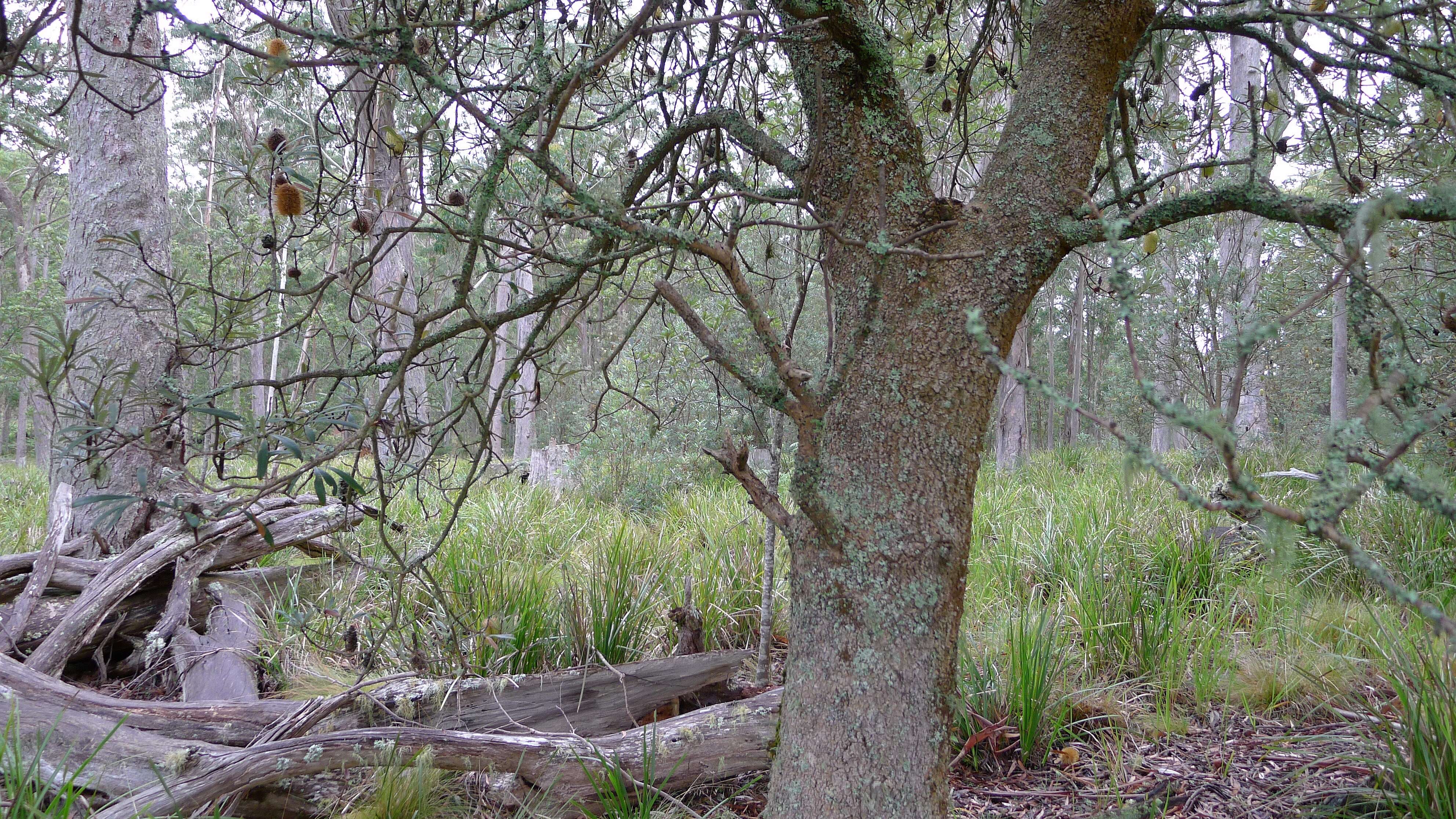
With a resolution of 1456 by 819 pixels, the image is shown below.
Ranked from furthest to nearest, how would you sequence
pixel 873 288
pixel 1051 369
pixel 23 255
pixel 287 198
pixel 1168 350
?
pixel 1051 369, pixel 23 255, pixel 1168 350, pixel 287 198, pixel 873 288

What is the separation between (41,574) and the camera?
142 inches

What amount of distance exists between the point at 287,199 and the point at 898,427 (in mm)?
1624

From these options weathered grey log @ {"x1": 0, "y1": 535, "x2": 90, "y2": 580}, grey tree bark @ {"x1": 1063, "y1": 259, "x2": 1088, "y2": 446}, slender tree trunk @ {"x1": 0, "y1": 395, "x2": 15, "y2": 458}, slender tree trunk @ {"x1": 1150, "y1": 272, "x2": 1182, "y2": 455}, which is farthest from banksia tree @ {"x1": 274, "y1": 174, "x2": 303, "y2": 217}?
slender tree trunk @ {"x1": 0, "y1": 395, "x2": 15, "y2": 458}

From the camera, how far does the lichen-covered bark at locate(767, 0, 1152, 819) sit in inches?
59.8

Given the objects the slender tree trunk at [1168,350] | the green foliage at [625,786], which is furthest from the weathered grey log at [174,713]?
the slender tree trunk at [1168,350]

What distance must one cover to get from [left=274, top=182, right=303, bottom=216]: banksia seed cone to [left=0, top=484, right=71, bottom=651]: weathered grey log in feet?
9.14

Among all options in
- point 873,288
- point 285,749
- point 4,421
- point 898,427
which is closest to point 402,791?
point 285,749

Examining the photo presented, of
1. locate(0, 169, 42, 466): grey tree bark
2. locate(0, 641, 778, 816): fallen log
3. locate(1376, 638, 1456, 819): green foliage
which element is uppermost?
locate(0, 169, 42, 466): grey tree bark

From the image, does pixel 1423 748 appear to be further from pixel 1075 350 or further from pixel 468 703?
pixel 1075 350

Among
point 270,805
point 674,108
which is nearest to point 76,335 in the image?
point 270,805

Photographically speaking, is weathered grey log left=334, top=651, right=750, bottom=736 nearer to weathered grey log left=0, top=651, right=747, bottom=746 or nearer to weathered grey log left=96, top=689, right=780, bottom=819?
weathered grey log left=0, top=651, right=747, bottom=746

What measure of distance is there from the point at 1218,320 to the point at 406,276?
32.6 feet

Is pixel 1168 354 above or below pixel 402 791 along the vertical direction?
above

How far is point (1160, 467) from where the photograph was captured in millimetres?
791
